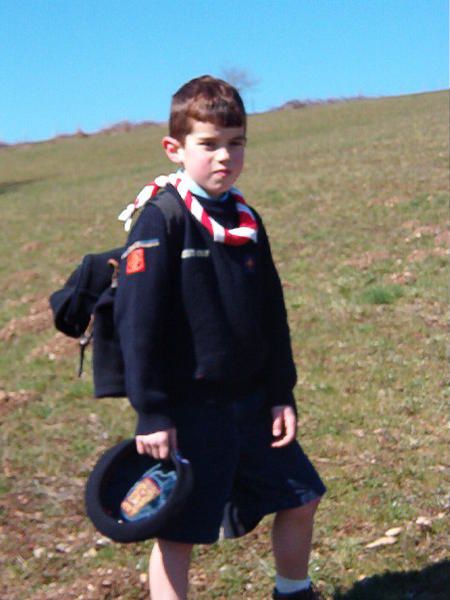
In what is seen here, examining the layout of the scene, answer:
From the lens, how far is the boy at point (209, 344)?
2998 millimetres

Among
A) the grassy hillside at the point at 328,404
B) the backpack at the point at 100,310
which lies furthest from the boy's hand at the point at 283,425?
the grassy hillside at the point at 328,404

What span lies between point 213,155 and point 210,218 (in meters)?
0.19

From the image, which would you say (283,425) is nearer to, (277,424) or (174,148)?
(277,424)

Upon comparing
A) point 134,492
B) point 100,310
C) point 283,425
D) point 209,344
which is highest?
point 100,310

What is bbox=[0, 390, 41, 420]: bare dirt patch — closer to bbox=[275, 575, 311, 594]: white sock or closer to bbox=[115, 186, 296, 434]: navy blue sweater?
bbox=[275, 575, 311, 594]: white sock

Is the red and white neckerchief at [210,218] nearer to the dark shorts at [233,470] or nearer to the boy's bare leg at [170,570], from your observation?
the dark shorts at [233,470]

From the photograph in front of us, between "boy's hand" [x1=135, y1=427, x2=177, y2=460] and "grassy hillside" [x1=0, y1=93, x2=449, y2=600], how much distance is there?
4.25 ft

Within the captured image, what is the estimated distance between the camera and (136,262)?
9.86 feet

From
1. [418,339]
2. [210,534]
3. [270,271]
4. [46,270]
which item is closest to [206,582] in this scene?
[210,534]

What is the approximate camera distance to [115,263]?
10.5 feet

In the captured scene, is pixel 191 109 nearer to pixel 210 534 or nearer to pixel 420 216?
pixel 210 534

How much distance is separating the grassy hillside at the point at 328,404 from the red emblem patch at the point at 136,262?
1.69 m

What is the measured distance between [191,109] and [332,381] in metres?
3.63

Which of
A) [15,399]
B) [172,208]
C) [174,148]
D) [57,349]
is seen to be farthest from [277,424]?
[57,349]
